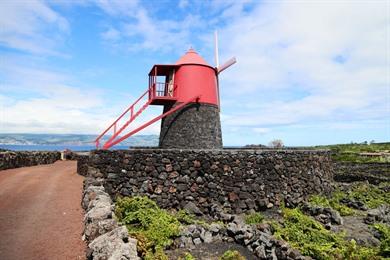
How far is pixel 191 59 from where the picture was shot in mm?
18797

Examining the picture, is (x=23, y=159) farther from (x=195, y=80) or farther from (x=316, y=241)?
(x=316, y=241)

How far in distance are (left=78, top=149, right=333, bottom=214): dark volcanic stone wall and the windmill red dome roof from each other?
288 inches

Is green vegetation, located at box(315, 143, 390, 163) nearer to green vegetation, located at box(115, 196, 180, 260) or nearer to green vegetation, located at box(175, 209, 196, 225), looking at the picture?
green vegetation, located at box(175, 209, 196, 225)

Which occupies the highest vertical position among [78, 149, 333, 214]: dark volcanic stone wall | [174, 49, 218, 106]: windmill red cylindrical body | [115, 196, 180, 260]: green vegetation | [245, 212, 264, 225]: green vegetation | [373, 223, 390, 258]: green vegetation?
[174, 49, 218, 106]: windmill red cylindrical body

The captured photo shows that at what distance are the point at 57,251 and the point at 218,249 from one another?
14.5 ft

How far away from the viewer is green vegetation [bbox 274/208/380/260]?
8898 millimetres

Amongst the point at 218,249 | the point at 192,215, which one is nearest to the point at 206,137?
the point at 192,215

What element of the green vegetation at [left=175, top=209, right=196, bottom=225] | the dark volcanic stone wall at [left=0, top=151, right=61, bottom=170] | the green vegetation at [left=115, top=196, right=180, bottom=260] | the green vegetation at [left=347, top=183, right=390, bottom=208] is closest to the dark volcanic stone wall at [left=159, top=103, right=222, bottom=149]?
the green vegetation at [left=175, top=209, right=196, bottom=225]

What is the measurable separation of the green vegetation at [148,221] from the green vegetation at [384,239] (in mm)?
6050

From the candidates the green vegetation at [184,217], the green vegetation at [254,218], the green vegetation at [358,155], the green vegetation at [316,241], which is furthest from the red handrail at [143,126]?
the green vegetation at [358,155]

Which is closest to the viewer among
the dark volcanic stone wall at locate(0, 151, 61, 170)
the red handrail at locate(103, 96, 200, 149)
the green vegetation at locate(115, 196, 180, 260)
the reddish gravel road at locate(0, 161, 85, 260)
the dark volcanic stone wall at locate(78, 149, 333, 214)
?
the reddish gravel road at locate(0, 161, 85, 260)

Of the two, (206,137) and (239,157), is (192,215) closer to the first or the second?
(239,157)

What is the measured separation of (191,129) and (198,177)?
16.4ft

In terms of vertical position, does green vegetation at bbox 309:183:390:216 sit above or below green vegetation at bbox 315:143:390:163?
below
